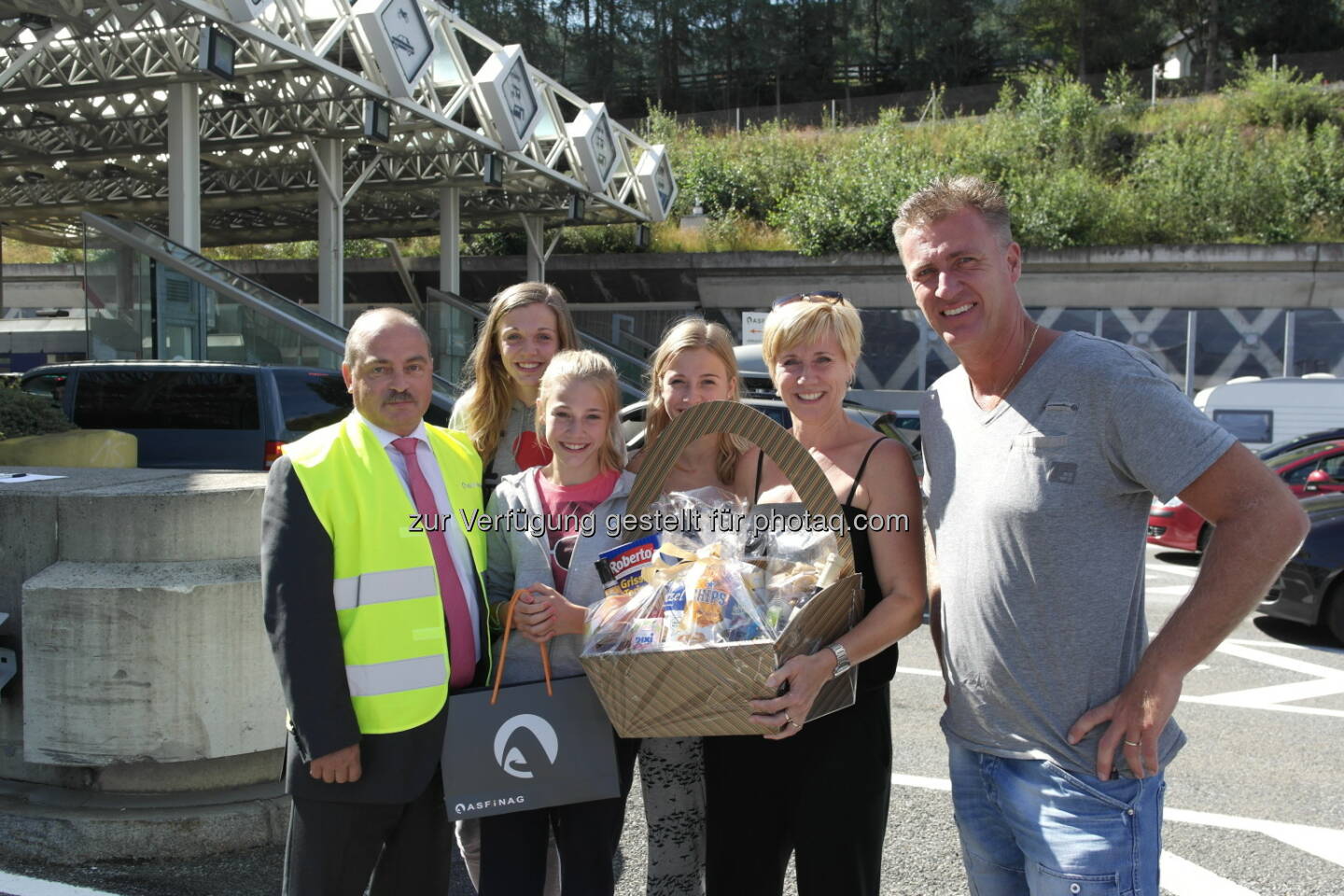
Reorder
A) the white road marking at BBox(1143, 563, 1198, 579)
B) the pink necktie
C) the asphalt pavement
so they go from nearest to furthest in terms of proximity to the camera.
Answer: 1. the pink necktie
2. the asphalt pavement
3. the white road marking at BBox(1143, 563, 1198, 579)

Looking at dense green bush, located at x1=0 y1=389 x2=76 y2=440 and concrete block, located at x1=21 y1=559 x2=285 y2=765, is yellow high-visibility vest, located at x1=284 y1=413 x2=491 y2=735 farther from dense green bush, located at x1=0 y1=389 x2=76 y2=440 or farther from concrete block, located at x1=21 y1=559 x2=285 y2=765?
dense green bush, located at x1=0 y1=389 x2=76 y2=440

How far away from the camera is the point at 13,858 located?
3748mm

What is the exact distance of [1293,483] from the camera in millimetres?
10633

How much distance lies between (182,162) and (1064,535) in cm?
1555

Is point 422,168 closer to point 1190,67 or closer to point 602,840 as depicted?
point 602,840

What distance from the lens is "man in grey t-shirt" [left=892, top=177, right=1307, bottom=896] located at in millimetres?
1960

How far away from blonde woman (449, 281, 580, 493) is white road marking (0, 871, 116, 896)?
201cm

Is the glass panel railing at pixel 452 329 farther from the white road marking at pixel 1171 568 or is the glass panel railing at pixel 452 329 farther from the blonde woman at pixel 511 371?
the blonde woman at pixel 511 371

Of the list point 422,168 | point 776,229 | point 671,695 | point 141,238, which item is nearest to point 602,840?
point 671,695

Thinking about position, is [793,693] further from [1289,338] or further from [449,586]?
[1289,338]

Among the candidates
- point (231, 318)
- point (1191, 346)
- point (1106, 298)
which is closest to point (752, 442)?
point (231, 318)

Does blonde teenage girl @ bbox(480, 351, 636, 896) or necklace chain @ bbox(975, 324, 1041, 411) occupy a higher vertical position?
necklace chain @ bbox(975, 324, 1041, 411)

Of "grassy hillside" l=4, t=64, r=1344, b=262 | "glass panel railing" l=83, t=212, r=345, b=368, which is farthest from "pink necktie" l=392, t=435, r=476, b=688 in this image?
"grassy hillside" l=4, t=64, r=1344, b=262

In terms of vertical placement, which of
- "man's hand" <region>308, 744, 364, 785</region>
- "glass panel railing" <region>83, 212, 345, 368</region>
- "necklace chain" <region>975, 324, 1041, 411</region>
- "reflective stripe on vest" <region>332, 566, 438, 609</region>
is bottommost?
"man's hand" <region>308, 744, 364, 785</region>
